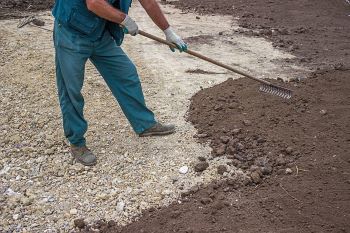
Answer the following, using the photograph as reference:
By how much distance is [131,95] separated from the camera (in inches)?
156

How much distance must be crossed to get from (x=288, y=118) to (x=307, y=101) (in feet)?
1.32

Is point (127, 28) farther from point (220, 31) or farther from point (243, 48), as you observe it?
point (220, 31)

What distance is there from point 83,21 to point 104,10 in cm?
26

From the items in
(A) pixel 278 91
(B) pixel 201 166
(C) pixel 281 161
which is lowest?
(B) pixel 201 166

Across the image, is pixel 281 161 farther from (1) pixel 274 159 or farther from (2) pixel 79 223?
(2) pixel 79 223

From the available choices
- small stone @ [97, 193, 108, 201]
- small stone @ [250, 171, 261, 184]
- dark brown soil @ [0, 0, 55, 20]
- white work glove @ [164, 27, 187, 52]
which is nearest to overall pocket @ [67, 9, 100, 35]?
white work glove @ [164, 27, 187, 52]

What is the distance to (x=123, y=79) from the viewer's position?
3.91m

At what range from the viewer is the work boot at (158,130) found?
4211mm

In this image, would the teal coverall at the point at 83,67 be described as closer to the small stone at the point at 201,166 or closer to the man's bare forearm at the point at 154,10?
the man's bare forearm at the point at 154,10

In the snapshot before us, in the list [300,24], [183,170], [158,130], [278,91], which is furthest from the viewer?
[300,24]

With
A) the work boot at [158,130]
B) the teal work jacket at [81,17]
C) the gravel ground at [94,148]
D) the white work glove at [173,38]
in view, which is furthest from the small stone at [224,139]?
the teal work jacket at [81,17]

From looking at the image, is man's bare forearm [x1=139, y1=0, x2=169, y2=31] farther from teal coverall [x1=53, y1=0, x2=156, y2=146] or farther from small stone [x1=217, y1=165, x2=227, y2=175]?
small stone [x1=217, y1=165, x2=227, y2=175]

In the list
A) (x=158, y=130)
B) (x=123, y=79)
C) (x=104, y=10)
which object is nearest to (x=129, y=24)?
(x=104, y=10)

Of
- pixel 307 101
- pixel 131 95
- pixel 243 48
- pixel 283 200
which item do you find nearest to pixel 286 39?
pixel 243 48
